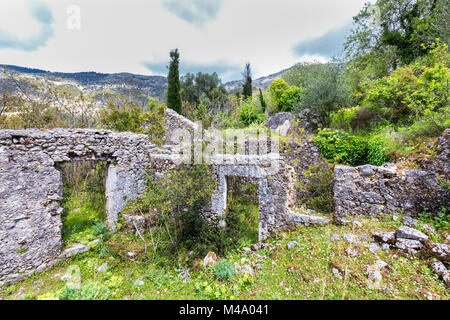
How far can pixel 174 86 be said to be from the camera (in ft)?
52.3

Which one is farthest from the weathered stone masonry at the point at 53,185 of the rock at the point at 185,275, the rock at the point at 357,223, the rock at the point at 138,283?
the rock at the point at 138,283

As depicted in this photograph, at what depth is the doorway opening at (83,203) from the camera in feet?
18.3

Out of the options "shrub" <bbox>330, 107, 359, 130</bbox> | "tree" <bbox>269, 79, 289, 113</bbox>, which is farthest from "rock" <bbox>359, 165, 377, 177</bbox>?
"tree" <bbox>269, 79, 289, 113</bbox>

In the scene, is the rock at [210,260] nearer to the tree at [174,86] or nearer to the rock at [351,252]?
the rock at [351,252]

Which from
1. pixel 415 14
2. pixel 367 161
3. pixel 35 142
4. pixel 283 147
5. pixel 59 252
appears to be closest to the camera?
pixel 35 142

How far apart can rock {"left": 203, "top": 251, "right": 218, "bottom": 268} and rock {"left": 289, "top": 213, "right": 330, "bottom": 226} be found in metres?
2.42

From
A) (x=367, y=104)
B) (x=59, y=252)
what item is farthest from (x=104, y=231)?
(x=367, y=104)

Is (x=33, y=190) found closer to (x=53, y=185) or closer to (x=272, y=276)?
(x=53, y=185)

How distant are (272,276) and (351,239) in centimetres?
203

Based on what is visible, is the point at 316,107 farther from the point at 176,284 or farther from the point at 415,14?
the point at 176,284

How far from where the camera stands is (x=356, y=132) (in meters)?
9.00

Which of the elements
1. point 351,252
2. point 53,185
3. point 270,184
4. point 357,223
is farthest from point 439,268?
point 53,185

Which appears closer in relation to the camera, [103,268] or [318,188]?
[103,268]

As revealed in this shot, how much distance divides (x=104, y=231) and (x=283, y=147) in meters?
8.13
